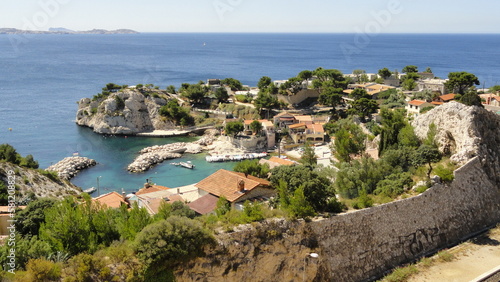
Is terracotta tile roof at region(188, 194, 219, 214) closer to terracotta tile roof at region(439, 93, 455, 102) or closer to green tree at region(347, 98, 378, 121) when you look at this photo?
green tree at region(347, 98, 378, 121)

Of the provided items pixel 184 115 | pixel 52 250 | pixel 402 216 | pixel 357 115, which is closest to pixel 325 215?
pixel 402 216

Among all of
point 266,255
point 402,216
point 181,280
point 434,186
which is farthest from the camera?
point 434,186

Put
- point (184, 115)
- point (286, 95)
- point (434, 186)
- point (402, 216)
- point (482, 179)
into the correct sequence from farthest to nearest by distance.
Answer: point (286, 95) < point (184, 115) < point (482, 179) < point (434, 186) < point (402, 216)

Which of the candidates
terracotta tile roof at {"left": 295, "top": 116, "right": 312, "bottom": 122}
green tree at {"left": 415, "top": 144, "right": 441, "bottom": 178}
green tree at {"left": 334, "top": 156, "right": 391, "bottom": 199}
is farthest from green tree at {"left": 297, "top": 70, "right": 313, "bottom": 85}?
green tree at {"left": 334, "top": 156, "right": 391, "bottom": 199}

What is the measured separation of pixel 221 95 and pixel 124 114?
14.5m

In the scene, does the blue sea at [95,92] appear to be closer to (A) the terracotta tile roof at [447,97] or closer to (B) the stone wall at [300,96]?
(B) the stone wall at [300,96]

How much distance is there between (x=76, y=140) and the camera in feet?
178

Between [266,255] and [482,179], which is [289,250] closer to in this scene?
[266,255]

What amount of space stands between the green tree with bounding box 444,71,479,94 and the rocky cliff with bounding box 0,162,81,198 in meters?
46.0

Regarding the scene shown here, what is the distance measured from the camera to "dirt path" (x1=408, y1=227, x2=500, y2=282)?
1617cm

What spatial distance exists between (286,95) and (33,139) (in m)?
34.7

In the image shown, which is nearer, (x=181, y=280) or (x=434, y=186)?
(x=181, y=280)

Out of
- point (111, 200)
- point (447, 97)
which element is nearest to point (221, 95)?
point (447, 97)

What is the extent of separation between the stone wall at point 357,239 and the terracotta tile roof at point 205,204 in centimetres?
653
